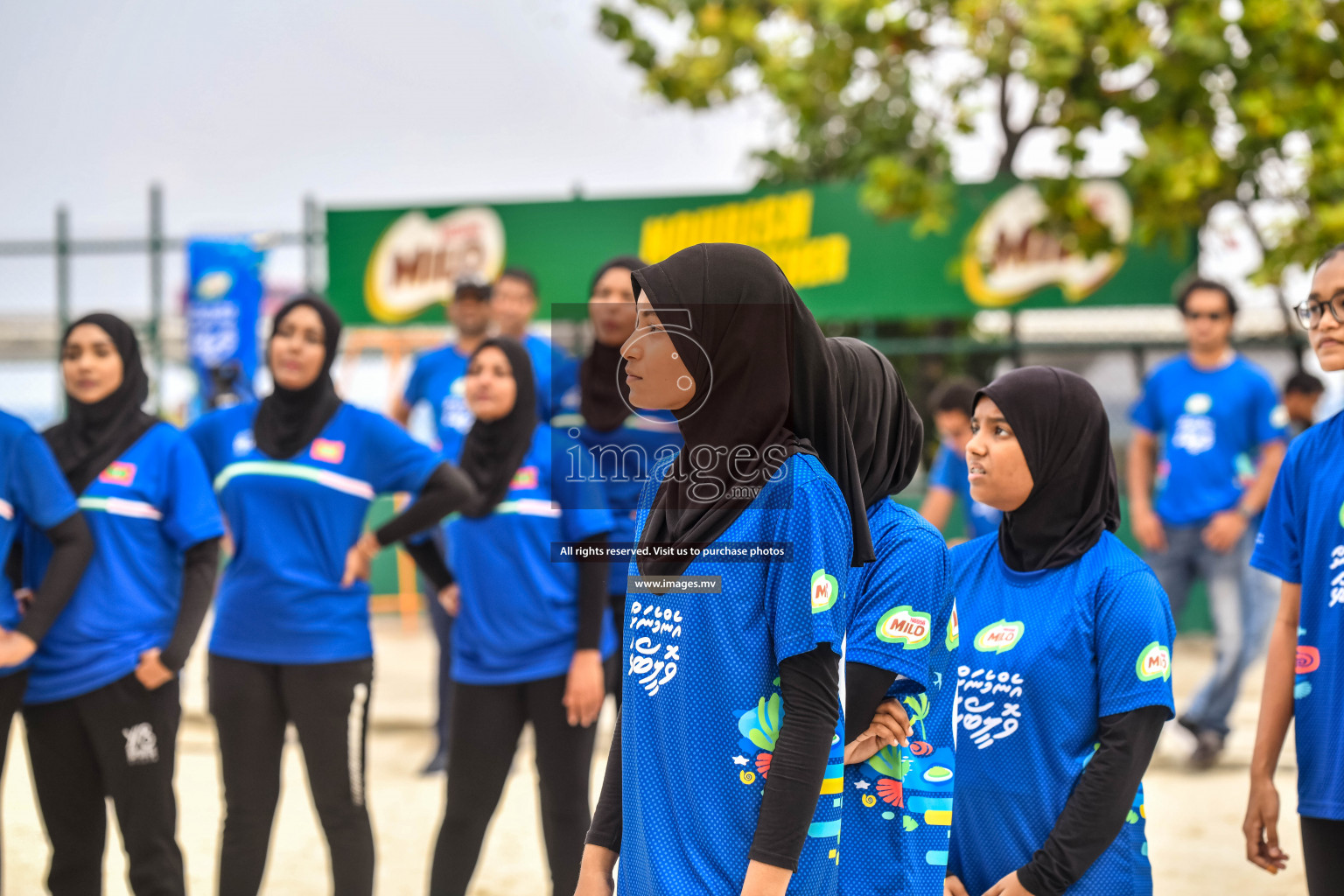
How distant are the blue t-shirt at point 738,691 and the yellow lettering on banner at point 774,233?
22.1 feet

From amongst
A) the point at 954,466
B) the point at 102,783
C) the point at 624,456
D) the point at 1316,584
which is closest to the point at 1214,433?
the point at 954,466

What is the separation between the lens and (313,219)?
894 centimetres

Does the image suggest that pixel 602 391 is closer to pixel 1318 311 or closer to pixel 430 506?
pixel 430 506

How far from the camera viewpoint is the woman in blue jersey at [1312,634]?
2.39 metres

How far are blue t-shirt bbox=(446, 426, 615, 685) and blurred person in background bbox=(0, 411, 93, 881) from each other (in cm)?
107

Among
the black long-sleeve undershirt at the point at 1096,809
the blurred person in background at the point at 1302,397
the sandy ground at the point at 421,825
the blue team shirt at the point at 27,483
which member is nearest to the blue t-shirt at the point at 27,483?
the blue team shirt at the point at 27,483

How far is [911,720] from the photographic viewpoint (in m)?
2.08

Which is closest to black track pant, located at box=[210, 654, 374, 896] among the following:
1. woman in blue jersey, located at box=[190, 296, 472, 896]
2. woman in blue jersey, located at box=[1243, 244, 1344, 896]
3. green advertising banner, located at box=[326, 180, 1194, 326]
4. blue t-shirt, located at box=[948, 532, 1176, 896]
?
woman in blue jersey, located at box=[190, 296, 472, 896]

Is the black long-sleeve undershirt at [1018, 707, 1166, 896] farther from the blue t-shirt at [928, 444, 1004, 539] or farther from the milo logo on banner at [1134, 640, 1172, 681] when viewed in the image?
the blue t-shirt at [928, 444, 1004, 539]

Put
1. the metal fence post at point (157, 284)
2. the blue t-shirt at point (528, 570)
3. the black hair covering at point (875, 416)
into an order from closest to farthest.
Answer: the black hair covering at point (875, 416) < the blue t-shirt at point (528, 570) < the metal fence post at point (157, 284)

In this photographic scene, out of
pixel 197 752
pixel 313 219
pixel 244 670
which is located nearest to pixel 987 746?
pixel 244 670

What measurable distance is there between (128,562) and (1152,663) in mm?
2696

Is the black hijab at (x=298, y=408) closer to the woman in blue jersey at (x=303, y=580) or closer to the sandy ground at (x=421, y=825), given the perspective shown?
the woman in blue jersey at (x=303, y=580)

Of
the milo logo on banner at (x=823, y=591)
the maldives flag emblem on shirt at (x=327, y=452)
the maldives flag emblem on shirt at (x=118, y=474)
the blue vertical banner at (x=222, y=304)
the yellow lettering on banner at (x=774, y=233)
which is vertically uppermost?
the yellow lettering on banner at (x=774, y=233)
